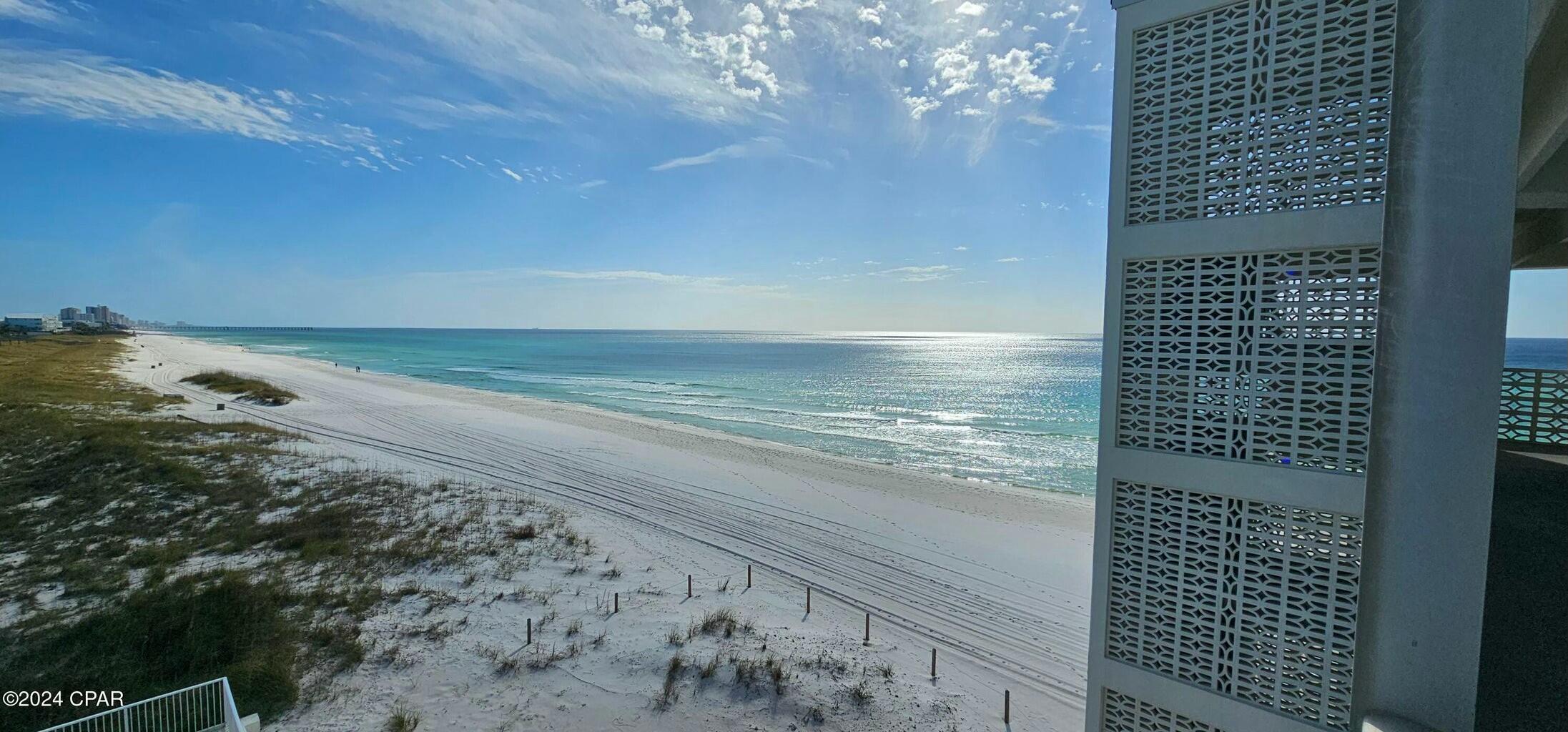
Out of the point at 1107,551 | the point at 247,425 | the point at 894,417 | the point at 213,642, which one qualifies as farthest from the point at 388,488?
the point at 894,417

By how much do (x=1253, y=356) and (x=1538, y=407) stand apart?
275 inches

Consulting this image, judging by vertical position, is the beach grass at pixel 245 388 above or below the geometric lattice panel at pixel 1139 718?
below

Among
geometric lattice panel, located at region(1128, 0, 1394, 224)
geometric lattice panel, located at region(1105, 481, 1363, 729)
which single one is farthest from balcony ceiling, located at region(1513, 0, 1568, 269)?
geometric lattice panel, located at region(1105, 481, 1363, 729)

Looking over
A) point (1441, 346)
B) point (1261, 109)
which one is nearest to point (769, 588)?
point (1441, 346)

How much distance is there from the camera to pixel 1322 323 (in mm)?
3348

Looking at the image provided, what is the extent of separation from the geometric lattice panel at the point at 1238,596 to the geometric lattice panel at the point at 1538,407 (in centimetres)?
610

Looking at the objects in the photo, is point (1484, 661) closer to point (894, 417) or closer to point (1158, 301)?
point (1158, 301)

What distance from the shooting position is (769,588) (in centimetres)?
981

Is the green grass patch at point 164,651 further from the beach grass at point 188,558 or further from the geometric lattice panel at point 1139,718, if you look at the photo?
the geometric lattice panel at point 1139,718

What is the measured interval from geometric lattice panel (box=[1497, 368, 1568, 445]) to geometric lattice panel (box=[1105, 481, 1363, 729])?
610 centimetres

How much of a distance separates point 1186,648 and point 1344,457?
153 cm

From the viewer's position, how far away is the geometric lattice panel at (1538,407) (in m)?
6.80

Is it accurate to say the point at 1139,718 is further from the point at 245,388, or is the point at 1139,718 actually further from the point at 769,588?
the point at 245,388

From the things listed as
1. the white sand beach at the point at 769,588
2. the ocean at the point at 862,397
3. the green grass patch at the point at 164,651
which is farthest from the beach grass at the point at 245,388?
the green grass patch at the point at 164,651
